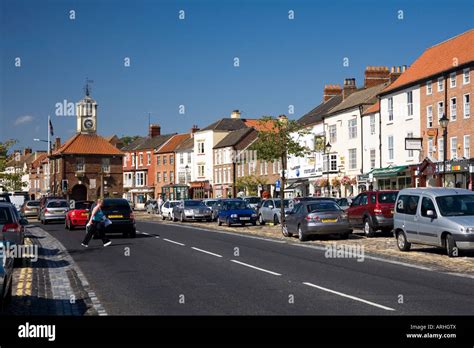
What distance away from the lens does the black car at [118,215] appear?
29.1 m

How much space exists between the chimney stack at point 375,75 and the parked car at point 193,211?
23.8 meters

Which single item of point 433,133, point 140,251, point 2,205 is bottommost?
point 140,251

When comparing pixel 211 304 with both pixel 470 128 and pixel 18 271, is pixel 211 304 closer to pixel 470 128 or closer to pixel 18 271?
pixel 18 271

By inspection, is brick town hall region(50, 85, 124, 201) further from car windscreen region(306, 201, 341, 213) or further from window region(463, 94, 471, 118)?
car windscreen region(306, 201, 341, 213)

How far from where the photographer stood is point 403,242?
2125 centimetres

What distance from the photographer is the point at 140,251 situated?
22.6 m

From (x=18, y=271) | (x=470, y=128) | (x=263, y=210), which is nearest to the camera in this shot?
(x=18, y=271)

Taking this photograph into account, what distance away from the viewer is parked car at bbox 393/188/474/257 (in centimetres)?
1836

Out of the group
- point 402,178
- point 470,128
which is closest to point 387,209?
point 470,128

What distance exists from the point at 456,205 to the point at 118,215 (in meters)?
14.8

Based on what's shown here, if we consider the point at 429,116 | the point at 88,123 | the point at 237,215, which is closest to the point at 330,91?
the point at 429,116

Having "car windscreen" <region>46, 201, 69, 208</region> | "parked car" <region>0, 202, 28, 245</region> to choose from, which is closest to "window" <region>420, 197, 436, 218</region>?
"parked car" <region>0, 202, 28, 245</region>

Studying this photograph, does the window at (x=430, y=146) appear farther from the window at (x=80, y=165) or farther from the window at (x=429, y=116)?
the window at (x=80, y=165)

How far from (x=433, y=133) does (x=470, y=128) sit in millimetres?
3386
